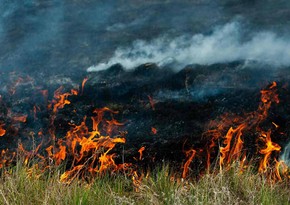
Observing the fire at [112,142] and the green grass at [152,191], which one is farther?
the fire at [112,142]

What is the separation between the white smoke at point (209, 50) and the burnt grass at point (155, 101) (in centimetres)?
9

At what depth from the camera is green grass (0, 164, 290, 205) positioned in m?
4.06

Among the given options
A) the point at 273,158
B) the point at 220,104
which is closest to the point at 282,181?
the point at 273,158

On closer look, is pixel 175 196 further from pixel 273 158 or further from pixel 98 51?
pixel 98 51

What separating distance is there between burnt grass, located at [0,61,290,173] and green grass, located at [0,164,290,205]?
28.7 inches

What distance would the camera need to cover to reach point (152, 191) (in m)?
4.48

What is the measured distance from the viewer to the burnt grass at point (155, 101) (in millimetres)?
5461

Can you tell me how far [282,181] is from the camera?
493 cm

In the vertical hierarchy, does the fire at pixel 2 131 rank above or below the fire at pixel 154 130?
above

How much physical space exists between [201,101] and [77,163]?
5.47 ft

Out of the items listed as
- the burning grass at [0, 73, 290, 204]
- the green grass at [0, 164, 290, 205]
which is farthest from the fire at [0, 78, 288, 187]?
the green grass at [0, 164, 290, 205]

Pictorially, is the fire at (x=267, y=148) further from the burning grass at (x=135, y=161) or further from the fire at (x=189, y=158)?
the fire at (x=189, y=158)

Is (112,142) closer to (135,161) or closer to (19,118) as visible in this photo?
(135,161)

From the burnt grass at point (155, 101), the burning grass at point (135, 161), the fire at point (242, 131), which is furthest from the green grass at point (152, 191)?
the burnt grass at point (155, 101)
